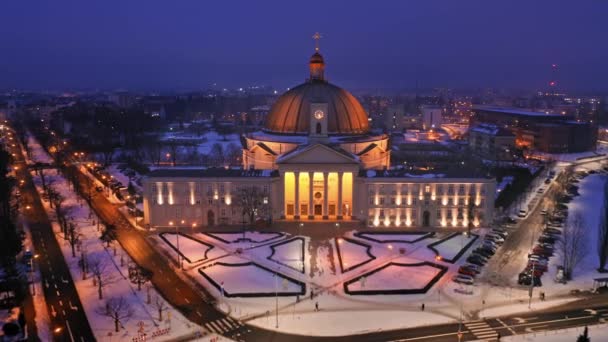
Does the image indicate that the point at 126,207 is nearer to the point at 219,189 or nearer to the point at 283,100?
the point at 219,189

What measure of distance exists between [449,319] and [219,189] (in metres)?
37.4

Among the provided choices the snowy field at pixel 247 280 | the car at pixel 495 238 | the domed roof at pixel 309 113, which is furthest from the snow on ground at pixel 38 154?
the car at pixel 495 238

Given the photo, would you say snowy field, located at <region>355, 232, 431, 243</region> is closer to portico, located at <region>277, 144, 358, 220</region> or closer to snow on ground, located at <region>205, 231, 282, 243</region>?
portico, located at <region>277, 144, 358, 220</region>

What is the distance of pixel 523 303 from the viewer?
44.6 m

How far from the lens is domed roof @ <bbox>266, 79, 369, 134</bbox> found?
277ft

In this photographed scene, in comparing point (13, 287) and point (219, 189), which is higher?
point (219, 189)

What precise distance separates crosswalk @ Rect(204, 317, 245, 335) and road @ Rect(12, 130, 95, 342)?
8.98 metres

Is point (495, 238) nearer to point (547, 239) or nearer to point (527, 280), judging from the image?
point (547, 239)

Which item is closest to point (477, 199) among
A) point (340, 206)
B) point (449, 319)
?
point (340, 206)

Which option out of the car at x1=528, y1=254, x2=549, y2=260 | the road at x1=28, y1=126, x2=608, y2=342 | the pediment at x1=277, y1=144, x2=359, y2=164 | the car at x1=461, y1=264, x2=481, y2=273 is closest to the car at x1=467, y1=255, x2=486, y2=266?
the car at x1=461, y1=264, x2=481, y2=273

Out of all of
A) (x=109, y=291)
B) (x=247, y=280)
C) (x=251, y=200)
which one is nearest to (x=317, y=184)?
(x=251, y=200)

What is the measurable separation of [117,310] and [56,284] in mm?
11092

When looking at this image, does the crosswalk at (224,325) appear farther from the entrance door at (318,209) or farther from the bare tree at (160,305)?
the entrance door at (318,209)

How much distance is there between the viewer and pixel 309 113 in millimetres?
84188
